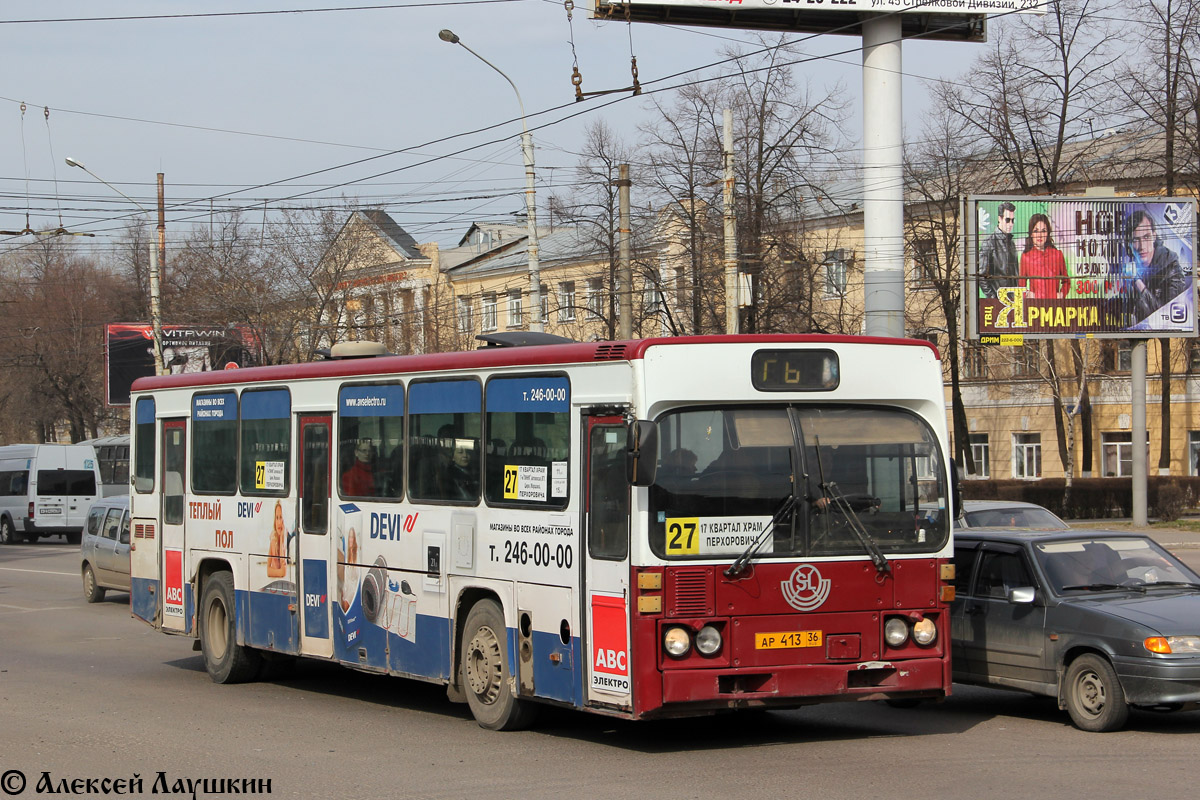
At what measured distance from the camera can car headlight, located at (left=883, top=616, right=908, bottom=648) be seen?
935 cm

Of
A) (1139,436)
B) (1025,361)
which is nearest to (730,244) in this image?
(1139,436)

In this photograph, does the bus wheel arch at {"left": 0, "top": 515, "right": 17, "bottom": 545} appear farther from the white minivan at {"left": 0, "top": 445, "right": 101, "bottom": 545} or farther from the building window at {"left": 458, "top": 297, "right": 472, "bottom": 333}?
the building window at {"left": 458, "top": 297, "right": 472, "bottom": 333}

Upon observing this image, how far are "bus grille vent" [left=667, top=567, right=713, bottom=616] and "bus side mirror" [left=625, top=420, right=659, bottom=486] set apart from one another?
652 millimetres

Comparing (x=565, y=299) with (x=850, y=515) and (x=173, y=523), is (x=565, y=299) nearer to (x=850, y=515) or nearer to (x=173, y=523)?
(x=173, y=523)

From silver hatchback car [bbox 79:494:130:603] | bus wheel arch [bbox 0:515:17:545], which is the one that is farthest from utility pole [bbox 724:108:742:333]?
bus wheel arch [bbox 0:515:17:545]

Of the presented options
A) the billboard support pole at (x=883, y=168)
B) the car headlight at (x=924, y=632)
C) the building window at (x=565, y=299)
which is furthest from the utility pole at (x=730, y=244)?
the building window at (x=565, y=299)

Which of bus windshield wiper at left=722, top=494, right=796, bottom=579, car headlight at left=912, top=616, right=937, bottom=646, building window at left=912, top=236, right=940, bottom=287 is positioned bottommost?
car headlight at left=912, top=616, right=937, bottom=646

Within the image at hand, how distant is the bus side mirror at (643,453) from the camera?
859 cm

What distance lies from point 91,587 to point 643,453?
57.8ft

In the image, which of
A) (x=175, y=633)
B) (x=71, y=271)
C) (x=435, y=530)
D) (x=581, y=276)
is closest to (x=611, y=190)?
(x=581, y=276)

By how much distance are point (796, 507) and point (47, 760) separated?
206 inches

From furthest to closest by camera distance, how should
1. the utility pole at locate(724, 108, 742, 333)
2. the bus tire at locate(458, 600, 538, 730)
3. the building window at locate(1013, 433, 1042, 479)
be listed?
1. the building window at locate(1013, 433, 1042, 479)
2. the utility pole at locate(724, 108, 742, 333)
3. the bus tire at locate(458, 600, 538, 730)

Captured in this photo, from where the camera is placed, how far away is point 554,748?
9445 millimetres

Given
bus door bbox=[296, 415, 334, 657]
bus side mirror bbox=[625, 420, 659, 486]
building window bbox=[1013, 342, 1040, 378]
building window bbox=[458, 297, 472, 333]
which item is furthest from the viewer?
building window bbox=[458, 297, 472, 333]
